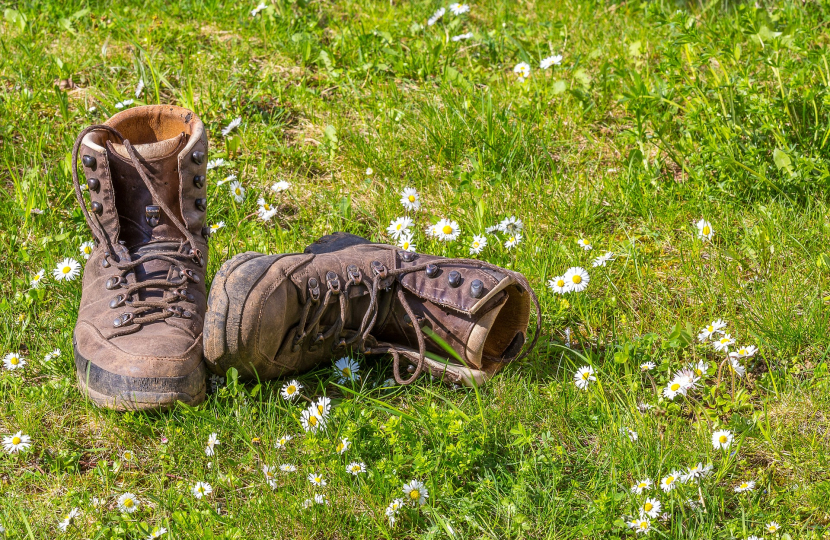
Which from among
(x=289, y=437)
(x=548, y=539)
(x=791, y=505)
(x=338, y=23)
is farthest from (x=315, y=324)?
(x=338, y=23)

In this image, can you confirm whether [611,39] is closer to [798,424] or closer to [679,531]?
[798,424]

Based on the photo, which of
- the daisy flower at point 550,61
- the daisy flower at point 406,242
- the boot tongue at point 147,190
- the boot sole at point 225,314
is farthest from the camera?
the daisy flower at point 550,61

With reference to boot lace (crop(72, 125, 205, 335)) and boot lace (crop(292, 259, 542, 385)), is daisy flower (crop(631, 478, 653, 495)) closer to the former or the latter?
boot lace (crop(292, 259, 542, 385))

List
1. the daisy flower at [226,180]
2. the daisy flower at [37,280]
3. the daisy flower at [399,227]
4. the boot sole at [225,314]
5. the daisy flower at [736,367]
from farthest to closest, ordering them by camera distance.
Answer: the daisy flower at [226,180]
the daisy flower at [399,227]
the daisy flower at [37,280]
the daisy flower at [736,367]
the boot sole at [225,314]

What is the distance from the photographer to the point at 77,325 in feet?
8.29

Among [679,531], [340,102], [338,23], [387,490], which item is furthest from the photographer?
[338,23]

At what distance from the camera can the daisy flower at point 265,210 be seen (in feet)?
10.6

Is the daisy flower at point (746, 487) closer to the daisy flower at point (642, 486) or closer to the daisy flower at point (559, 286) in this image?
the daisy flower at point (642, 486)

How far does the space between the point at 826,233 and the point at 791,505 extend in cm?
123

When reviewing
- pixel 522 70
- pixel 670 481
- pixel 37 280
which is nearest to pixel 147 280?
pixel 37 280

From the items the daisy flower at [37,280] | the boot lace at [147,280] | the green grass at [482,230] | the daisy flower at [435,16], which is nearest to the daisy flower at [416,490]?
the green grass at [482,230]

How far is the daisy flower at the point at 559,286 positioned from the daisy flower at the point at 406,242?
0.53 m

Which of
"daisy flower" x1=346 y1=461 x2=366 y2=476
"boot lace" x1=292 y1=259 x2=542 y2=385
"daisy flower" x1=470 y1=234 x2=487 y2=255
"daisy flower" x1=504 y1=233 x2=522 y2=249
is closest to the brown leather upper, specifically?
"boot lace" x1=292 y1=259 x2=542 y2=385

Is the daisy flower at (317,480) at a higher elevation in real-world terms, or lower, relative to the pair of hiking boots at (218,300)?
lower
